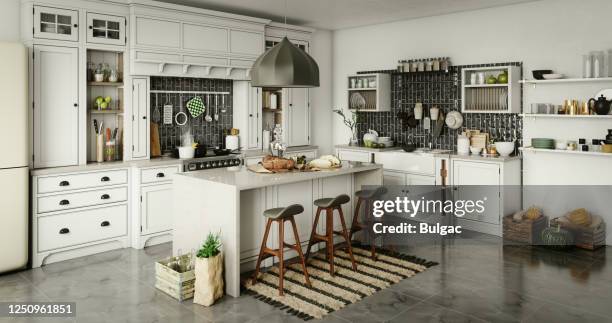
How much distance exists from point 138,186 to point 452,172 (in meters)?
3.86

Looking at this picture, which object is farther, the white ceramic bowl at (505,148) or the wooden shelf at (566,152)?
the white ceramic bowl at (505,148)

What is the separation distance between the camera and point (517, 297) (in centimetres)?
416

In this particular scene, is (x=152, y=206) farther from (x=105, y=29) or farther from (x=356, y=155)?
(x=356, y=155)

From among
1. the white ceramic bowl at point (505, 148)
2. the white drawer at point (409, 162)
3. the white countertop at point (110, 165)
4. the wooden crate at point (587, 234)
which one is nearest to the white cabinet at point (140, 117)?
the white countertop at point (110, 165)

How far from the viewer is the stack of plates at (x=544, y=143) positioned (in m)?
5.98

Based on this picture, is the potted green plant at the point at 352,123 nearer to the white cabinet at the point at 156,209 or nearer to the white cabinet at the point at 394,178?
the white cabinet at the point at 394,178

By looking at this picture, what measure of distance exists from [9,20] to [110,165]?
5.81 ft

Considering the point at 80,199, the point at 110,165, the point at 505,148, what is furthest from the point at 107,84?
the point at 505,148

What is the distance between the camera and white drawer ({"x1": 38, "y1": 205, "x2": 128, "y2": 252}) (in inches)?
201

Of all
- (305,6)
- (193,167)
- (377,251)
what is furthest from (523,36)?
(193,167)

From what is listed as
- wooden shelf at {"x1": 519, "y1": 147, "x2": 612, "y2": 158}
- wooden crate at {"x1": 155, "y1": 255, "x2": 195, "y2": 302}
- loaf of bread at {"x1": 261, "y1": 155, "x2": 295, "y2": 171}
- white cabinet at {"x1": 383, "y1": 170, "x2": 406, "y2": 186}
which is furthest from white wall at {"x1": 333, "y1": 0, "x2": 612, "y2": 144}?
wooden crate at {"x1": 155, "y1": 255, "x2": 195, "y2": 302}

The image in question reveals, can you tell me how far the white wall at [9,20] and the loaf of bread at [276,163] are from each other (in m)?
2.93

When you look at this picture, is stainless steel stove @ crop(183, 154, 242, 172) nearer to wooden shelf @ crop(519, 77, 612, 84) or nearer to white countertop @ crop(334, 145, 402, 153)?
white countertop @ crop(334, 145, 402, 153)

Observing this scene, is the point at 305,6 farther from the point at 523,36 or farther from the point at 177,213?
the point at 177,213
